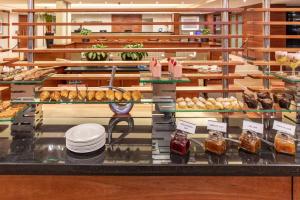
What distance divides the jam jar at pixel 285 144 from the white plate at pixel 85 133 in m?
1.00

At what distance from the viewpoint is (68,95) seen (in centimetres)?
212

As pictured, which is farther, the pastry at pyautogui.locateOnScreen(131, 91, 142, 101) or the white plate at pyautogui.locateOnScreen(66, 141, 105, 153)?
the pastry at pyautogui.locateOnScreen(131, 91, 142, 101)

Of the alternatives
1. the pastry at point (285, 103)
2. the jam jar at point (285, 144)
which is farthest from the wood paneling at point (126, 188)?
the pastry at point (285, 103)

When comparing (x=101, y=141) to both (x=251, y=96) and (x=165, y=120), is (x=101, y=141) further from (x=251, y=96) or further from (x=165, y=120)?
(x=251, y=96)

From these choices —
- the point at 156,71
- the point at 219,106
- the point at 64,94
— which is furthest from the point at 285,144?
the point at 64,94

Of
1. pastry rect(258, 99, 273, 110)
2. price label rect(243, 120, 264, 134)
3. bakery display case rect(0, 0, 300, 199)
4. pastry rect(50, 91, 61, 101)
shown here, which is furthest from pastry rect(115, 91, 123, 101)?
pastry rect(258, 99, 273, 110)

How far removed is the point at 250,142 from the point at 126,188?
0.74 meters

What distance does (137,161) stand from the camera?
5.86ft

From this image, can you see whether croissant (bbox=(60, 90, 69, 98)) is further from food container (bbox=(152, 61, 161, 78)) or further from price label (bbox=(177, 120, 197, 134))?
price label (bbox=(177, 120, 197, 134))

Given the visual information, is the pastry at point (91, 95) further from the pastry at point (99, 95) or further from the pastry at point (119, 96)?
the pastry at point (119, 96)

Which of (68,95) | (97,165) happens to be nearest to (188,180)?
(97,165)

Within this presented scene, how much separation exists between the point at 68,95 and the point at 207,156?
0.94 metres

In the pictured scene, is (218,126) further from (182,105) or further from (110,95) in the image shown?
(110,95)

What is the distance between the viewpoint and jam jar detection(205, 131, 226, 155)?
1.87 metres
